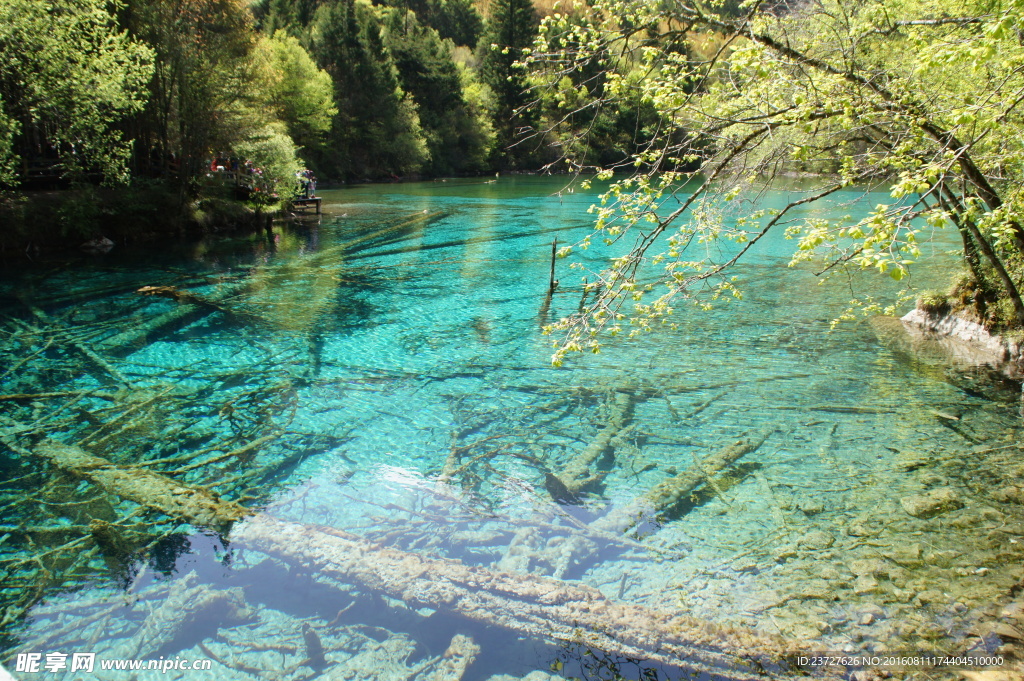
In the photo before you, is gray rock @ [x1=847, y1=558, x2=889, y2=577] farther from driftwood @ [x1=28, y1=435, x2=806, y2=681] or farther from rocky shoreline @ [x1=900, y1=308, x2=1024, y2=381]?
rocky shoreline @ [x1=900, y1=308, x2=1024, y2=381]

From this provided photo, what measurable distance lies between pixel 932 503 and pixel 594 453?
4.09 m

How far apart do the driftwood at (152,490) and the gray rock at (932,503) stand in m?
7.77

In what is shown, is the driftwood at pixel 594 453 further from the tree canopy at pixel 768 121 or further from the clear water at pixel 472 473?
the tree canopy at pixel 768 121

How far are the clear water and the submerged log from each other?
14 centimetres

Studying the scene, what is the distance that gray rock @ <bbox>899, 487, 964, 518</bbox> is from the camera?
24.2ft

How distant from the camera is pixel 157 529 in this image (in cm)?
734

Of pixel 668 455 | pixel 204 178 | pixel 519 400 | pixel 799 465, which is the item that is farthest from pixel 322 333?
pixel 204 178

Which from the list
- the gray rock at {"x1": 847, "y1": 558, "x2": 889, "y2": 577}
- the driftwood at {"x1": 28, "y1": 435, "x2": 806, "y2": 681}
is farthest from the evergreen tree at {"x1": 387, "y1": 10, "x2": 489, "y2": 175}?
the gray rock at {"x1": 847, "y1": 558, "x2": 889, "y2": 577}

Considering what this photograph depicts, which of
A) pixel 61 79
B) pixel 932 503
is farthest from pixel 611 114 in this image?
pixel 61 79

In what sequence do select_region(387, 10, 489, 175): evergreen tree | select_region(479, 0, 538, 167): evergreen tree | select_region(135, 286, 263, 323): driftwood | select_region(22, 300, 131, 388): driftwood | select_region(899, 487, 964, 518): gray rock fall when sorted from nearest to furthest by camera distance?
select_region(899, 487, 964, 518): gray rock
select_region(22, 300, 131, 388): driftwood
select_region(135, 286, 263, 323): driftwood
select_region(387, 10, 489, 175): evergreen tree
select_region(479, 0, 538, 167): evergreen tree

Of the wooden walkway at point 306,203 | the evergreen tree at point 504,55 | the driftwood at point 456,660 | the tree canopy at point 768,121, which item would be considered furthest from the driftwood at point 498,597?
the evergreen tree at point 504,55

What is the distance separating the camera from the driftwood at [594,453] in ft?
27.6

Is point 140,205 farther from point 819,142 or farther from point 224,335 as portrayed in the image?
point 819,142

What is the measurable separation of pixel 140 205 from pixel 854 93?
25.8 metres
